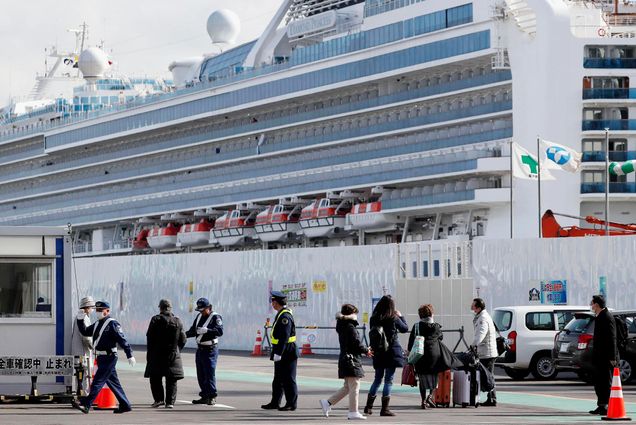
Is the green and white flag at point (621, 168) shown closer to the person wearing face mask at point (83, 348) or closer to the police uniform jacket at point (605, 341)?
the police uniform jacket at point (605, 341)

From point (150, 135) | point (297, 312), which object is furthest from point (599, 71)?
point (150, 135)

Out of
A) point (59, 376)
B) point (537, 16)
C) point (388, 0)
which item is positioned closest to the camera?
point (59, 376)

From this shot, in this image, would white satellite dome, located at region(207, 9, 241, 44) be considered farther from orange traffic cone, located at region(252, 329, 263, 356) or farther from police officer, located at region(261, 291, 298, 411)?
police officer, located at region(261, 291, 298, 411)

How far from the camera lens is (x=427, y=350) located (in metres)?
23.7

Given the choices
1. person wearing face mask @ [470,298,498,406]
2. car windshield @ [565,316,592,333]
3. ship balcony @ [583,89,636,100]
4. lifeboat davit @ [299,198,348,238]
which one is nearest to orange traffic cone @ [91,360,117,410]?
person wearing face mask @ [470,298,498,406]

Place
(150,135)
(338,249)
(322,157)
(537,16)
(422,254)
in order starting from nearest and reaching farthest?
(422,254)
(338,249)
(537,16)
(322,157)
(150,135)

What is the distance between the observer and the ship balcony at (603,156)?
68.5 m

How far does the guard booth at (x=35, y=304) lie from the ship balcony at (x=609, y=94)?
47.5 metres

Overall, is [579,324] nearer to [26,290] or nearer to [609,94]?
[26,290]

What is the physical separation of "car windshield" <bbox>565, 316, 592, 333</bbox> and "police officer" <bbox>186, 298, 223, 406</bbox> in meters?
7.56

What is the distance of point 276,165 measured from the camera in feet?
293

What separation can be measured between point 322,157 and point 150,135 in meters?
17.9

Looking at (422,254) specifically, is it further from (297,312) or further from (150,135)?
(150,135)

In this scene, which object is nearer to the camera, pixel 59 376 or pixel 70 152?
pixel 59 376
